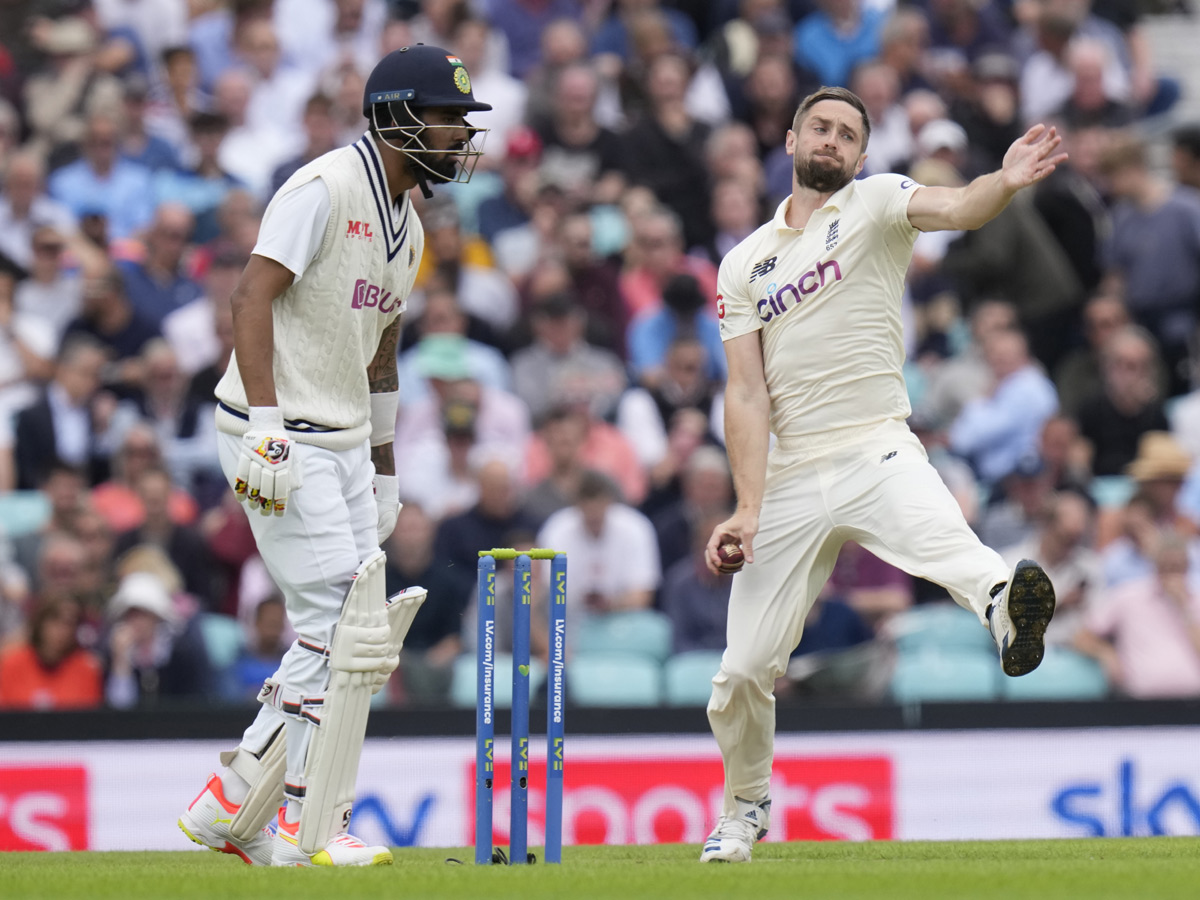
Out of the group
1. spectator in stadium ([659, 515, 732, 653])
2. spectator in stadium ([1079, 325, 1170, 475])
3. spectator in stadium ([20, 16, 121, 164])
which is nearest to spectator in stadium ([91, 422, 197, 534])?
spectator in stadium ([659, 515, 732, 653])

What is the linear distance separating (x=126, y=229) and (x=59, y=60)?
1886mm

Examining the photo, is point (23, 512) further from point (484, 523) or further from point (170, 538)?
point (484, 523)

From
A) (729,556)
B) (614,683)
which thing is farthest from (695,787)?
(729,556)

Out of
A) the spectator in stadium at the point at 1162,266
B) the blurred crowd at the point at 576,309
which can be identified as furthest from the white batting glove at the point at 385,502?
the spectator in stadium at the point at 1162,266

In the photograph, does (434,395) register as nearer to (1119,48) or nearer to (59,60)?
(59,60)

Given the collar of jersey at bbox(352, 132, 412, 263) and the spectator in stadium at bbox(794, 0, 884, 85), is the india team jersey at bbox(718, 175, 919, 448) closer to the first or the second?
the collar of jersey at bbox(352, 132, 412, 263)

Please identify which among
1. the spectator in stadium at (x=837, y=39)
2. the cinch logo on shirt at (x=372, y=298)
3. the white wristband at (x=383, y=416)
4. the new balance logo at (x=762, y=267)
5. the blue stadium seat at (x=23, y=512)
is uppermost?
the spectator in stadium at (x=837, y=39)

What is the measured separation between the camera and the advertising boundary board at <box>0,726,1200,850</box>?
351 inches

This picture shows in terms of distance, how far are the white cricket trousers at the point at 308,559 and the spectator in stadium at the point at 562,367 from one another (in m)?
5.36

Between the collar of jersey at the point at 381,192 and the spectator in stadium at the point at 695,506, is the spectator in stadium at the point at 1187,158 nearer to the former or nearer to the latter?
the spectator in stadium at the point at 695,506

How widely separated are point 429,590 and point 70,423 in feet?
9.19

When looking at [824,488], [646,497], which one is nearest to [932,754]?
[646,497]

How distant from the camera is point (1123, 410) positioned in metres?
11.6

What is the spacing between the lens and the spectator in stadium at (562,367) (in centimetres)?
1149
